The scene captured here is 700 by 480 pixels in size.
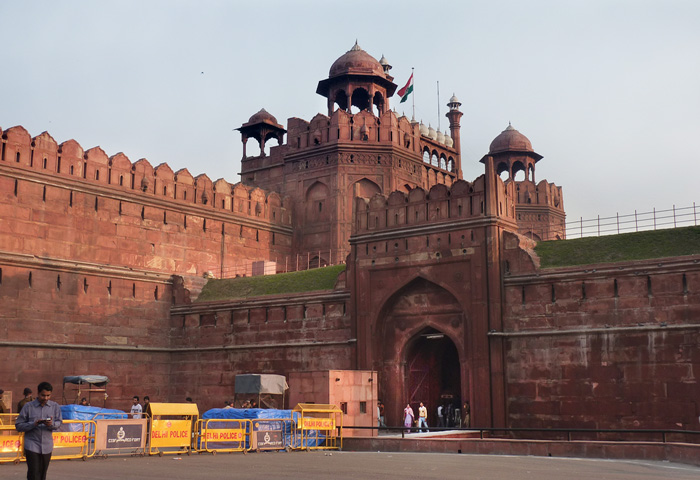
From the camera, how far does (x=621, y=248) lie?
25.7m

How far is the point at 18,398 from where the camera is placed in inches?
1150

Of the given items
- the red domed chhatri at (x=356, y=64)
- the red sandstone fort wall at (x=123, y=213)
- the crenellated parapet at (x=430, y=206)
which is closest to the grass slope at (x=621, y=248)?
the crenellated parapet at (x=430, y=206)

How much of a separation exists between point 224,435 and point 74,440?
338cm

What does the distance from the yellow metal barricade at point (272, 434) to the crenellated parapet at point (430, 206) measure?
1085 centimetres

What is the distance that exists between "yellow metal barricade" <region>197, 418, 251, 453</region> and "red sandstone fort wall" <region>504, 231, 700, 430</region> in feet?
33.2

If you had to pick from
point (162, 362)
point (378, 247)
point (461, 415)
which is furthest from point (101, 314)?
point (461, 415)

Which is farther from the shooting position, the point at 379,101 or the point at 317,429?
the point at 379,101

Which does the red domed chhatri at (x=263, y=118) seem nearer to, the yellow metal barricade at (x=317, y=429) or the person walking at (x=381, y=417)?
the person walking at (x=381, y=417)

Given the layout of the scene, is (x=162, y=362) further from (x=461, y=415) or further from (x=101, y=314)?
(x=461, y=415)

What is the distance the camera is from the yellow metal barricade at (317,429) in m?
19.5

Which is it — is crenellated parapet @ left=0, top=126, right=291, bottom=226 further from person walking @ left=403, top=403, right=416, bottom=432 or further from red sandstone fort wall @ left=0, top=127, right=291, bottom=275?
person walking @ left=403, top=403, right=416, bottom=432

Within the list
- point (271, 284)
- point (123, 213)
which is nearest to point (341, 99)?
point (271, 284)

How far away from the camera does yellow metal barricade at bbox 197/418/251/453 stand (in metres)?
17.9

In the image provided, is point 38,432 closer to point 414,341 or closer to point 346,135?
point 414,341
